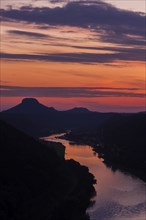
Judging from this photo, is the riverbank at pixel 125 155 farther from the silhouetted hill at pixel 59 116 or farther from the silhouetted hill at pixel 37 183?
the silhouetted hill at pixel 59 116

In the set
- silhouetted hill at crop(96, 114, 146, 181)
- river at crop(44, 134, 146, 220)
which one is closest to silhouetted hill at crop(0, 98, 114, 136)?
silhouetted hill at crop(96, 114, 146, 181)

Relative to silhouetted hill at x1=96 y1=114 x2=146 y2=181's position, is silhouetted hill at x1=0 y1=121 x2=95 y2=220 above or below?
above

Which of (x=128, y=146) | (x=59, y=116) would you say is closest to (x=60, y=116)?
(x=59, y=116)

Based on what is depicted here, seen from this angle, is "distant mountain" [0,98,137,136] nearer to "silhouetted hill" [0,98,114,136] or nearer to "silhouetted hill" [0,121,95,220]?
"silhouetted hill" [0,98,114,136]

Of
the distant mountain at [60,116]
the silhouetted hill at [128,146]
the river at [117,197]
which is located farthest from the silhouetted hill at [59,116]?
the river at [117,197]

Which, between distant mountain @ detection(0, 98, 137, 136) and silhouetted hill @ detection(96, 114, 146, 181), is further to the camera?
distant mountain @ detection(0, 98, 137, 136)

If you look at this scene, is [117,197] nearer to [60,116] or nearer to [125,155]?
[125,155]

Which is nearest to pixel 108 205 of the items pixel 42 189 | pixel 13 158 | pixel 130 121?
pixel 42 189

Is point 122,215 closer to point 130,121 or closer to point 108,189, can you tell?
point 108,189
